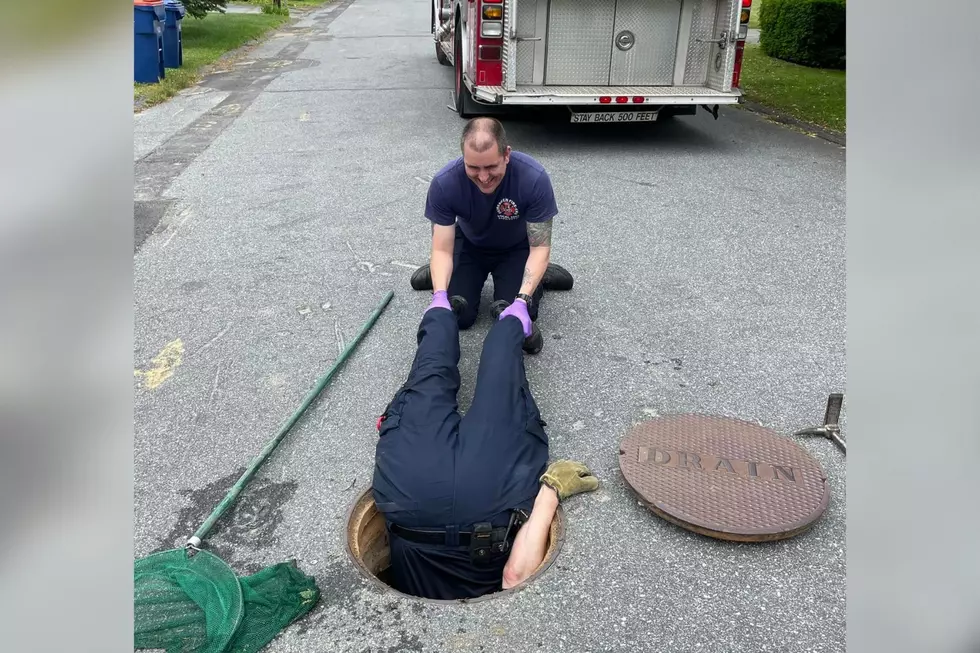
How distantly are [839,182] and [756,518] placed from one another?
5.04 m

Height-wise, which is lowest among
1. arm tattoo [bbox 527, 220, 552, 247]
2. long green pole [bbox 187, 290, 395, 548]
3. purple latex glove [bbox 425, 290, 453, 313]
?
long green pole [bbox 187, 290, 395, 548]

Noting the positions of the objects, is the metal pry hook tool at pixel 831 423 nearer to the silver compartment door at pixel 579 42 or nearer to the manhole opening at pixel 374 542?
the manhole opening at pixel 374 542

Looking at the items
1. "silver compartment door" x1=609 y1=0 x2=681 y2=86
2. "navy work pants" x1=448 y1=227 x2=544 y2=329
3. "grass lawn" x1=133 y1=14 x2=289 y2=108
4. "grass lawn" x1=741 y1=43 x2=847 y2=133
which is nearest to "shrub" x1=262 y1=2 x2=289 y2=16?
"grass lawn" x1=133 y1=14 x2=289 y2=108

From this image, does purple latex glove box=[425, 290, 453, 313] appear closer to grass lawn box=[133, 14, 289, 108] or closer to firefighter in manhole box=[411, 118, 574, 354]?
firefighter in manhole box=[411, 118, 574, 354]

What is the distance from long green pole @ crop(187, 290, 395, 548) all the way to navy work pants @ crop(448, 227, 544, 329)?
520 mm

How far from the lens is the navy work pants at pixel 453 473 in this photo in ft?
8.69

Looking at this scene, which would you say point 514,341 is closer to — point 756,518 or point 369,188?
point 756,518

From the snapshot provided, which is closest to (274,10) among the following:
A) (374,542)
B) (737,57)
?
(737,57)

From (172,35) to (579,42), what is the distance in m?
7.78

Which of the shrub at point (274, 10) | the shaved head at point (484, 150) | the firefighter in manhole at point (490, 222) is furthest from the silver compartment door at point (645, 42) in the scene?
the shrub at point (274, 10)

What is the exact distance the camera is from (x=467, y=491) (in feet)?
8.69

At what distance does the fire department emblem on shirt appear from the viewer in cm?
394
